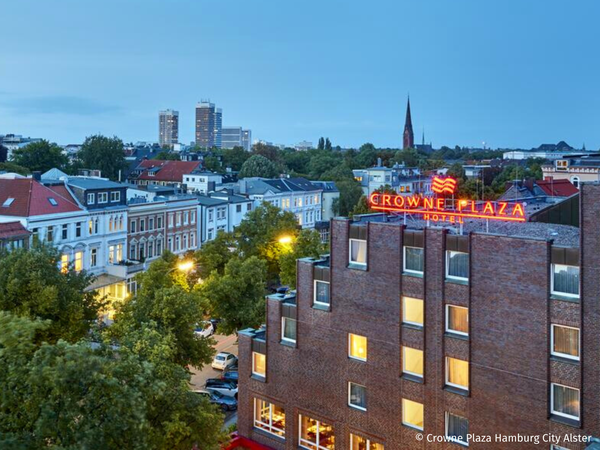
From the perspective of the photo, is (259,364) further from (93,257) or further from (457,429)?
(93,257)

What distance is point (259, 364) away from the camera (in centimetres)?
2886

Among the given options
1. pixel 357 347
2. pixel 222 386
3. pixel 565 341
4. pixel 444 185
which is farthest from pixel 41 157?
pixel 565 341

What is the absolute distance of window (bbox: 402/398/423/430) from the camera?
2367cm

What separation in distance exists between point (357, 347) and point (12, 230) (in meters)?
37.2

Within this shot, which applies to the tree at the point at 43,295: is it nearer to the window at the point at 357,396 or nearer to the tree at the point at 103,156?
the window at the point at 357,396

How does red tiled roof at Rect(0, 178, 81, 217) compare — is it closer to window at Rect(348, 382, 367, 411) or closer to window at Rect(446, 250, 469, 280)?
window at Rect(348, 382, 367, 411)

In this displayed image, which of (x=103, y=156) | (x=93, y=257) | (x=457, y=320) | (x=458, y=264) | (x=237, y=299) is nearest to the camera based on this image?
(x=458, y=264)

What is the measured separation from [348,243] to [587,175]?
3048 inches

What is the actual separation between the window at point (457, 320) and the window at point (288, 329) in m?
7.44

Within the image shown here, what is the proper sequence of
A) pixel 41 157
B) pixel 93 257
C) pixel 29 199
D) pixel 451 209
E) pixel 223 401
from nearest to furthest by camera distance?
1. pixel 451 209
2. pixel 223 401
3. pixel 29 199
4. pixel 93 257
5. pixel 41 157

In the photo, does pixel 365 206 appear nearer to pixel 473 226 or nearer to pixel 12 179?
pixel 12 179

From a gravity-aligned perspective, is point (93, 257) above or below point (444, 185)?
below

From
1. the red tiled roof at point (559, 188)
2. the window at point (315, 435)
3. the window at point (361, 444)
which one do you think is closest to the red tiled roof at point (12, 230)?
the window at point (315, 435)

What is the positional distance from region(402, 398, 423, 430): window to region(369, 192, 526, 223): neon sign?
7.57m
